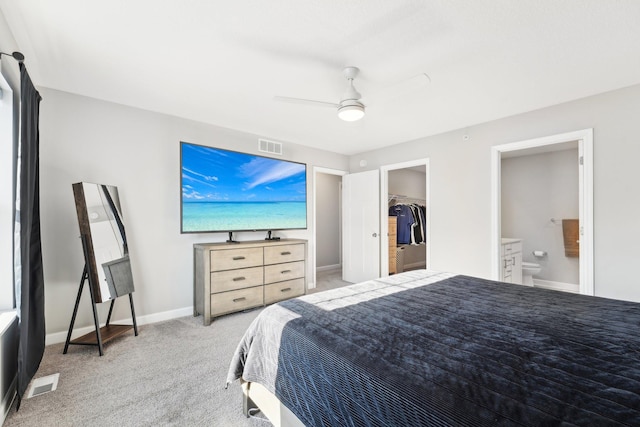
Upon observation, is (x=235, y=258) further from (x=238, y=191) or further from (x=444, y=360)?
(x=444, y=360)

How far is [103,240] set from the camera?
2.54m

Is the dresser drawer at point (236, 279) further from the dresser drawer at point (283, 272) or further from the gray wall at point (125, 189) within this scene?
the gray wall at point (125, 189)

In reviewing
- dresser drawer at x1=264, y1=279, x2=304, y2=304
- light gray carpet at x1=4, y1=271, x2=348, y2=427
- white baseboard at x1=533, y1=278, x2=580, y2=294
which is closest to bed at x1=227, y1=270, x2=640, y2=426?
light gray carpet at x1=4, y1=271, x2=348, y2=427

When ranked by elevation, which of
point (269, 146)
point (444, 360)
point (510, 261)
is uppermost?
point (269, 146)

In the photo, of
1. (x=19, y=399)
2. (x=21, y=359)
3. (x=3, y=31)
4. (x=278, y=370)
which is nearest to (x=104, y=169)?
(x=3, y=31)

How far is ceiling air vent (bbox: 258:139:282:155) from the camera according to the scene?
4.02 m

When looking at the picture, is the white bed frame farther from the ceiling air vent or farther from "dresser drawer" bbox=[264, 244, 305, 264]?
the ceiling air vent

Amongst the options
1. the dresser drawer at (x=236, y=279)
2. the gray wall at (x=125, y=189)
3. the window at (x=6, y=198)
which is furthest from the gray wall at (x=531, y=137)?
the window at (x=6, y=198)

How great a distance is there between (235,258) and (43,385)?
176 cm

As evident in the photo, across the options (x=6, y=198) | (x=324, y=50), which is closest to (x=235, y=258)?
(x=6, y=198)

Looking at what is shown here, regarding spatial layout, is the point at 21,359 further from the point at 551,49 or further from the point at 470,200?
the point at 470,200

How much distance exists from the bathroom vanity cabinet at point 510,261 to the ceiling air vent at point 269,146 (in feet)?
10.9

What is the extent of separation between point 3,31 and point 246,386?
264 cm

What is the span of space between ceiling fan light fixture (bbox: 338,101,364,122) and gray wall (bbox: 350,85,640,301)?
2142 mm
